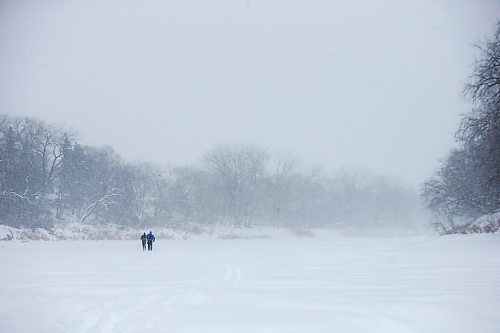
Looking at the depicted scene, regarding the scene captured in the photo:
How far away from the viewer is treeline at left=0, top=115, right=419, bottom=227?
56.2 m

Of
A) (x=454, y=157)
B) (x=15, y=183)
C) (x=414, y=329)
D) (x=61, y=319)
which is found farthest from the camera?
(x=15, y=183)

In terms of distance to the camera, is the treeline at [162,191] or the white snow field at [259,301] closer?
the white snow field at [259,301]

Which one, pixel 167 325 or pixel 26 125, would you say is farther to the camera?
pixel 26 125

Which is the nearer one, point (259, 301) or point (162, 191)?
point (259, 301)

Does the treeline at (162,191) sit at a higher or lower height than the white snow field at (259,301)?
higher

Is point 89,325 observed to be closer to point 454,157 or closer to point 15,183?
point 454,157

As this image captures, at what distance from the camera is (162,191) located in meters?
76.4

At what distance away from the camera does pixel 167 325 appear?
6574 millimetres

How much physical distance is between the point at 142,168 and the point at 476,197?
5833cm

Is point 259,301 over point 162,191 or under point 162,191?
under

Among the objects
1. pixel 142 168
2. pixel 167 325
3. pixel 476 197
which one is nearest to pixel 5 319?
pixel 167 325

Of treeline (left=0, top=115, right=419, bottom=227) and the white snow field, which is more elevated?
treeline (left=0, top=115, right=419, bottom=227)

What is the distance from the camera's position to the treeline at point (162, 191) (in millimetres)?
56156

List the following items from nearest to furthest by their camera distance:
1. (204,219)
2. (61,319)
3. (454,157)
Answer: (61,319), (454,157), (204,219)
